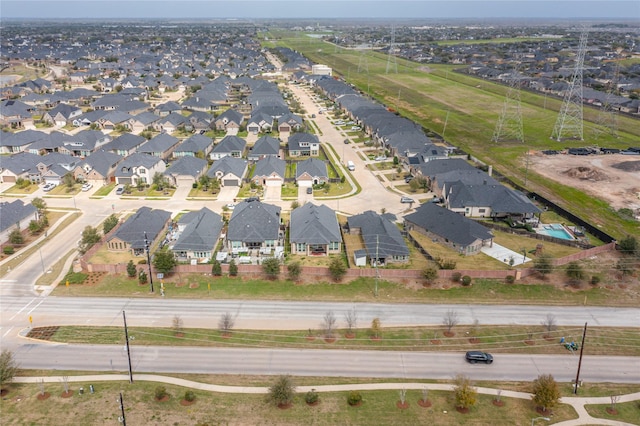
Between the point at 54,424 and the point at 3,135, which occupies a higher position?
the point at 3,135

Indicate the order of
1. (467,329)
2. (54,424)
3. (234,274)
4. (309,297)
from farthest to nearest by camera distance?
(234,274) < (309,297) < (467,329) < (54,424)

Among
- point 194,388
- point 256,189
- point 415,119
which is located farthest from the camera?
point 415,119

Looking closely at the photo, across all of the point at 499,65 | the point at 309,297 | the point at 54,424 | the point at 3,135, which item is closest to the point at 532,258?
the point at 309,297

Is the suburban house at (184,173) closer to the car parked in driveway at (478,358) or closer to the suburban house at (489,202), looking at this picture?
the suburban house at (489,202)

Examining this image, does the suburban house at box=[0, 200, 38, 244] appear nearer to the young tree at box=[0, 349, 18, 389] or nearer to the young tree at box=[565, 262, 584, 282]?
the young tree at box=[0, 349, 18, 389]

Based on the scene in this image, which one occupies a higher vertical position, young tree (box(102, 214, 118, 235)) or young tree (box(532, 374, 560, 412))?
young tree (box(102, 214, 118, 235))

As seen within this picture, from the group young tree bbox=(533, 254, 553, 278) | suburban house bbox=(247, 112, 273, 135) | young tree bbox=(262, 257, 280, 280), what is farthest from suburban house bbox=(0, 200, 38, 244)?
young tree bbox=(533, 254, 553, 278)

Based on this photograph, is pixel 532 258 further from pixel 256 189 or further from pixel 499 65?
pixel 499 65
